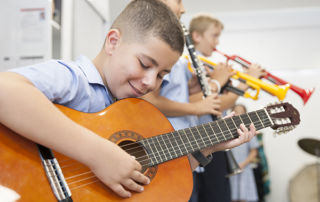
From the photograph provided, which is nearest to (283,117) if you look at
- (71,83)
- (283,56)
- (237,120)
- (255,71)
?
(237,120)

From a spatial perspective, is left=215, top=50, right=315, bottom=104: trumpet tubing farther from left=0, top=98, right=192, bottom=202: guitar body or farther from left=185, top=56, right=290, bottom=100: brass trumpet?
left=0, top=98, right=192, bottom=202: guitar body

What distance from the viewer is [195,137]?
1.07 meters

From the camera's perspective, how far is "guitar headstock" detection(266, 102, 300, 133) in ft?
4.03

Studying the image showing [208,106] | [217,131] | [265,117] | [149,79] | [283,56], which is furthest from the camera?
[283,56]

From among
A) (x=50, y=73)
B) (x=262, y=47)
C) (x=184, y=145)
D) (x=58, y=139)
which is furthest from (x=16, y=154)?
(x=262, y=47)

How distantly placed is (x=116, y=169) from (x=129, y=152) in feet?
0.49

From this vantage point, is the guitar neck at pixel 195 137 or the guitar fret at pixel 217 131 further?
the guitar fret at pixel 217 131

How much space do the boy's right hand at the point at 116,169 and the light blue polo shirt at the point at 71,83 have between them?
0.20 m

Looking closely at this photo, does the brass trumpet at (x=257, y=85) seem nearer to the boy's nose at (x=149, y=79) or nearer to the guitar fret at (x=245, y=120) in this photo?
the guitar fret at (x=245, y=120)

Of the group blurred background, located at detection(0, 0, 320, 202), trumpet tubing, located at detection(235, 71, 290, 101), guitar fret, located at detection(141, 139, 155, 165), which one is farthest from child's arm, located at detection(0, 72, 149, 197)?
blurred background, located at detection(0, 0, 320, 202)

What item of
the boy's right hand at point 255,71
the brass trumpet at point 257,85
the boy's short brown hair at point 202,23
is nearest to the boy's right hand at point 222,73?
the brass trumpet at point 257,85

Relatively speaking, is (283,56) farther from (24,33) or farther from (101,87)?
(101,87)

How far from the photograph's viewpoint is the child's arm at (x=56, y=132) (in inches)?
27.9

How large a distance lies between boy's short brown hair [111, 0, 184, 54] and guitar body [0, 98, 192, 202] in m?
0.23
